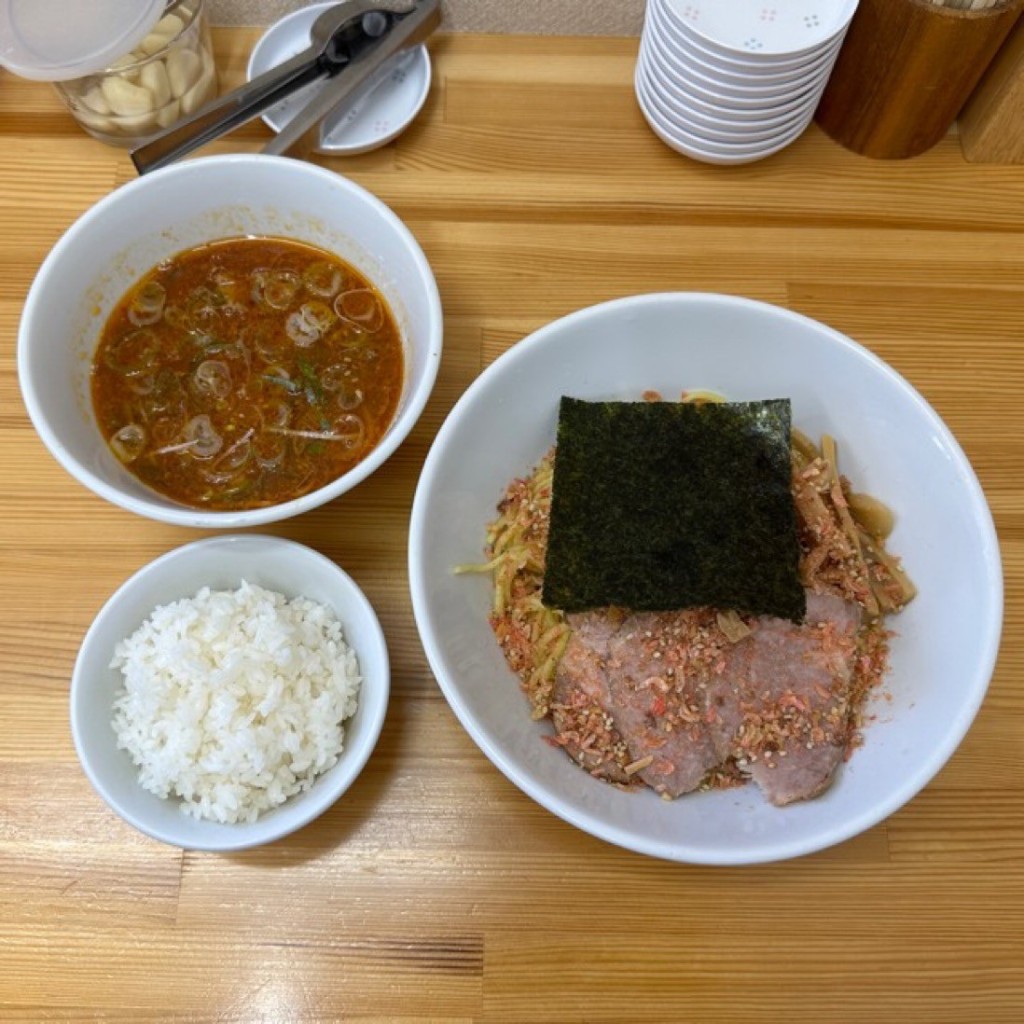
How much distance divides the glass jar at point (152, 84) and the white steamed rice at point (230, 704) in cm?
96

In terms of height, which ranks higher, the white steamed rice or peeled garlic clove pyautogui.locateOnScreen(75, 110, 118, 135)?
peeled garlic clove pyautogui.locateOnScreen(75, 110, 118, 135)

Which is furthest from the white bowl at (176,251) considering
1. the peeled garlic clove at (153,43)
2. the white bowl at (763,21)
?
the white bowl at (763,21)

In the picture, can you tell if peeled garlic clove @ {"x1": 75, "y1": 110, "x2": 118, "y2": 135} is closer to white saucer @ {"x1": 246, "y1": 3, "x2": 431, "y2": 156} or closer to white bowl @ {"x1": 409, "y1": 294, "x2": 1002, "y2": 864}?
white saucer @ {"x1": 246, "y1": 3, "x2": 431, "y2": 156}

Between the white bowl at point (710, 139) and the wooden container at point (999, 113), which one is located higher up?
the wooden container at point (999, 113)

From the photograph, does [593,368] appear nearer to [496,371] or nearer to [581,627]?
[496,371]

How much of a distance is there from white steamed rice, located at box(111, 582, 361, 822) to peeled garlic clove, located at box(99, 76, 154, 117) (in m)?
0.96

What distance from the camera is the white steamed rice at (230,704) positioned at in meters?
1.50

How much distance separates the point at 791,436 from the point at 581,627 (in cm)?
49

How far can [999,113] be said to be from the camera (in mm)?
1912

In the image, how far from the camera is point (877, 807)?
1.39 metres

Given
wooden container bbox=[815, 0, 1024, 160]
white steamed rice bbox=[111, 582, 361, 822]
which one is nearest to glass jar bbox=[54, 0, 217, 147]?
white steamed rice bbox=[111, 582, 361, 822]

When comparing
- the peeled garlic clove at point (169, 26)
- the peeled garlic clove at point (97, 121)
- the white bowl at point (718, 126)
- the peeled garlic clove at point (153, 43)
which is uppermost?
the white bowl at point (718, 126)

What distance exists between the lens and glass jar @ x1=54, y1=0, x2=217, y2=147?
5.95ft

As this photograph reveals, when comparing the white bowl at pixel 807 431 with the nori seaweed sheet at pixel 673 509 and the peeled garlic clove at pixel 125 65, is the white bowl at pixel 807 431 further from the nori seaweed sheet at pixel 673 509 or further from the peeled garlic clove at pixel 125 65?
the peeled garlic clove at pixel 125 65
